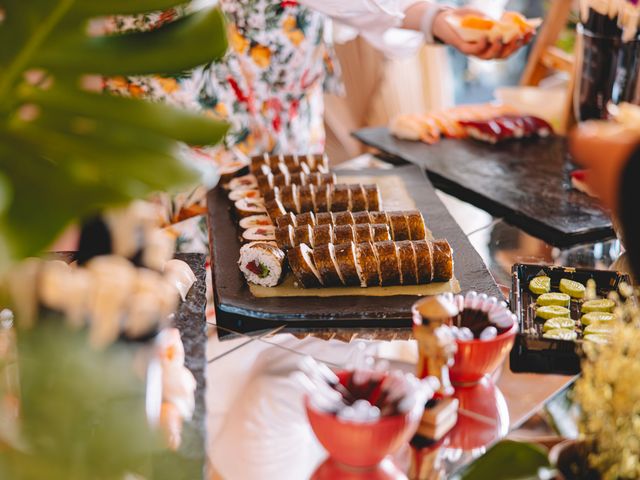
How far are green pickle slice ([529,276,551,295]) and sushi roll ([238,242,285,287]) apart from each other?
2.06 ft

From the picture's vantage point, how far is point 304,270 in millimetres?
2098

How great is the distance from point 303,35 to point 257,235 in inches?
37.0

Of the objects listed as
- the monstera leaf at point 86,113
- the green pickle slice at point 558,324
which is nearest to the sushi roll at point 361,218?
the green pickle slice at point 558,324

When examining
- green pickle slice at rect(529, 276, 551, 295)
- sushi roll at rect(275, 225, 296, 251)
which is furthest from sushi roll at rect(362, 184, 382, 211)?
green pickle slice at rect(529, 276, 551, 295)

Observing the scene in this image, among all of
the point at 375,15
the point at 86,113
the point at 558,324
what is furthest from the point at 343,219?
the point at 86,113

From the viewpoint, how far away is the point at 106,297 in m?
1.05

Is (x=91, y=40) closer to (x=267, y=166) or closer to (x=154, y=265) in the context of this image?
(x=154, y=265)

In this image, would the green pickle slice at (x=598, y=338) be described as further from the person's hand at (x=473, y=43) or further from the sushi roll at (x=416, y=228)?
the person's hand at (x=473, y=43)

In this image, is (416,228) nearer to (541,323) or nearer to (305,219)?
(305,219)

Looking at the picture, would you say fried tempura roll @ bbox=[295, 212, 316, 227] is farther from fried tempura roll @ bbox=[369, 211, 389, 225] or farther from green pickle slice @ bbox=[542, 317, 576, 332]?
green pickle slice @ bbox=[542, 317, 576, 332]

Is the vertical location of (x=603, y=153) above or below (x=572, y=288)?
above

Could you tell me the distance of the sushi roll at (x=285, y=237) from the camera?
87.4 inches

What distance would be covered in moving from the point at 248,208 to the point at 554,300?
1.00 meters

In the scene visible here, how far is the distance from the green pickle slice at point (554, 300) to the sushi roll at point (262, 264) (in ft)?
2.11
